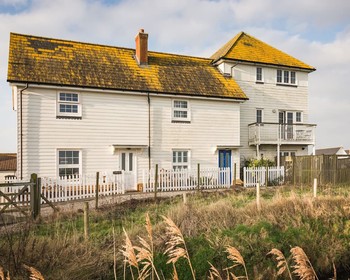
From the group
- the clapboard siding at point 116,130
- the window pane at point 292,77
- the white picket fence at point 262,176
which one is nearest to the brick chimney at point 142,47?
the clapboard siding at point 116,130

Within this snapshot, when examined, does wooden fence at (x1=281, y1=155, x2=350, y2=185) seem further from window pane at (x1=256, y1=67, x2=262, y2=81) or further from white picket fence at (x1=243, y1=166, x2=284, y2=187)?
window pane at (x1=256, y1=67, x2=262, y2=81)

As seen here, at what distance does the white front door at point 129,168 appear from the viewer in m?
17.0

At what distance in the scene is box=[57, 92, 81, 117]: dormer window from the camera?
16.4 metres

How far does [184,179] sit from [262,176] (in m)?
5.36

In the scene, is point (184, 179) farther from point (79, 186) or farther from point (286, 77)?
point (286, 77)

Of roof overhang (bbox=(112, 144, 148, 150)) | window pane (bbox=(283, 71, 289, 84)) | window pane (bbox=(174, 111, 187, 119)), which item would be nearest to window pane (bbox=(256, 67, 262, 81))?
window pane (bbox=(283, 71, 289, 84))

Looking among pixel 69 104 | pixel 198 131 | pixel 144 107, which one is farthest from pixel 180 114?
pixel 69 104

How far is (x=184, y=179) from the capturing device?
17.3 m

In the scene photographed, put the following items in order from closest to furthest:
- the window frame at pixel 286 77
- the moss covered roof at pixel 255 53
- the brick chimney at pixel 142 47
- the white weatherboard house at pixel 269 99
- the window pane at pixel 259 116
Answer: the brick chimney at pixel 142 47, the white weatherboard house at pixel 269 99, the moss covered roof at pixel 255 53, the window pane at pixel 259 116, the window frame at pixel 286 77

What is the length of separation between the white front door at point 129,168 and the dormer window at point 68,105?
3.69 metres

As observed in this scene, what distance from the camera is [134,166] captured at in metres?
17.9

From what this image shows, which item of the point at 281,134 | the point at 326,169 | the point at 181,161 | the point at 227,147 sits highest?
the point at 281,134

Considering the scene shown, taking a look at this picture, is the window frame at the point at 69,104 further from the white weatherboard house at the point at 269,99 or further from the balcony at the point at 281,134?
the balcony at the point at 281,134

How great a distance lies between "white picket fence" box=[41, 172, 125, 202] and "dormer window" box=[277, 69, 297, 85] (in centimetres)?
1551
